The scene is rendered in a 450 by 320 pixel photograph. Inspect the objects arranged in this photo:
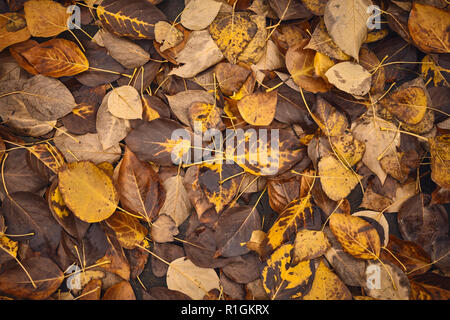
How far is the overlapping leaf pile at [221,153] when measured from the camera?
1.98ft

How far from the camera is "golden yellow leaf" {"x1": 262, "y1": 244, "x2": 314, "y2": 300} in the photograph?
599 millimetres

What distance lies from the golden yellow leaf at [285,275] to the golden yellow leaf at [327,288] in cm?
2

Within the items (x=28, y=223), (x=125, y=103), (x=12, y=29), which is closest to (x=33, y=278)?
(x=28, y=223)

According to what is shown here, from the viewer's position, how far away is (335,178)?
0.60 m

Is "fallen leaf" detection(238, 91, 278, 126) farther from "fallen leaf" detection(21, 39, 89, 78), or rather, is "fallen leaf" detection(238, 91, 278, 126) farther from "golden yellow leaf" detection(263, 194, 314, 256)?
"fallen leaf" detection(21, 39, 89, 78)

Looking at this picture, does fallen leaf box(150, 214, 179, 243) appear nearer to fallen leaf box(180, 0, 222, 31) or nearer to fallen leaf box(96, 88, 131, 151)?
fallen leaf box(96, 88, 131, 151)

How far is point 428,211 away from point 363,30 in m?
0.36

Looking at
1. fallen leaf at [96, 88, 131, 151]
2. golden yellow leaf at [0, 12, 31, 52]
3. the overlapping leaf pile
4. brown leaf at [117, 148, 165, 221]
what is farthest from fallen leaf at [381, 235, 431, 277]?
golden yellow leaf at [0, 12, 31, 52]

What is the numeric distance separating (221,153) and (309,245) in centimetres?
23

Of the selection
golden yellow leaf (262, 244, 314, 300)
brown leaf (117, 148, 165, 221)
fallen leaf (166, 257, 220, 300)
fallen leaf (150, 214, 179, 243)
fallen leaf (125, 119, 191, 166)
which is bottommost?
fallen leaf (166, 257, 220, 300)

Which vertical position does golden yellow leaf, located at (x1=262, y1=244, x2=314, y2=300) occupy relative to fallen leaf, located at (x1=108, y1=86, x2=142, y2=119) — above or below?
below

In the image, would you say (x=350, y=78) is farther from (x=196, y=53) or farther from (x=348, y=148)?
(x=196, y=53)

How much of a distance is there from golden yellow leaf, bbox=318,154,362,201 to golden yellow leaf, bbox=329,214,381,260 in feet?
0.14

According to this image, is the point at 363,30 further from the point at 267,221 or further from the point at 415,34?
the point at 267,221
